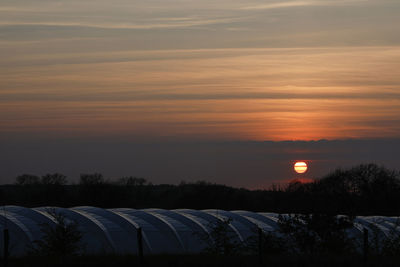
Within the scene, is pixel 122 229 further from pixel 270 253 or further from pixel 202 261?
pixel 202 261

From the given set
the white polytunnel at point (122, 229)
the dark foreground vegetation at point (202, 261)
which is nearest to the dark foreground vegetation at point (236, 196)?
the white polytunnel at point (122, 229)

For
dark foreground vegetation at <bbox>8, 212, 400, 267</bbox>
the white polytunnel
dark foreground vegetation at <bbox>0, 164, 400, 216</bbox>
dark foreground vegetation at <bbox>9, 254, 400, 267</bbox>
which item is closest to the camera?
dark foreground vegetation at <bbox>9, 254, 400, 267</bbox>

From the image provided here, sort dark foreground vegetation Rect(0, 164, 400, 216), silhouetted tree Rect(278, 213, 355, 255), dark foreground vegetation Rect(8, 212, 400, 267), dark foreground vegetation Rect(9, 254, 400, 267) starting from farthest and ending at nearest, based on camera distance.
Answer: dark foreground vegetation Rect(0, 164, 400, 216), silhouetted tree Rect(278, 213, 355, 255), dark foreground vegetation Rect(8, 212, 400, 267), dark foreground vegetation Rect(9, 254, 400, 267)

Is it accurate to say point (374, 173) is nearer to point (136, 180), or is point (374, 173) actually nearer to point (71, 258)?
point (136, 180)

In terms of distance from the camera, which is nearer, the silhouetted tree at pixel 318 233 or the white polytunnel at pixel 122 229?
the silhouetted tree at pixel 318 233

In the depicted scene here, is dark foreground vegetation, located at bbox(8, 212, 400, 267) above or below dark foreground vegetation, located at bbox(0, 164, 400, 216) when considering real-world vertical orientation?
below

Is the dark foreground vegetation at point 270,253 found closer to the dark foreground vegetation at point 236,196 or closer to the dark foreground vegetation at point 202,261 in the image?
the dark foreground vegetation at point 202,261

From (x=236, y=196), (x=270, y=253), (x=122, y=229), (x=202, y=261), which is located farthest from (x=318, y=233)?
(x=236, y=196)

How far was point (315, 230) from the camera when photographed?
2350cm

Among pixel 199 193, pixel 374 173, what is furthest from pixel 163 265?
pixel 374 173

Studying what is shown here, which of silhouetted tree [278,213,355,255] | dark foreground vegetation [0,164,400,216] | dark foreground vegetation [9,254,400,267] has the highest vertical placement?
dark foreground vegetation [0,164,400,216]

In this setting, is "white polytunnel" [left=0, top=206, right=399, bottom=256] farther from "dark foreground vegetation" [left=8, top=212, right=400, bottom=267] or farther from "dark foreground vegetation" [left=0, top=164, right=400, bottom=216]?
"dark foreground vegetation" [left=0, top=164, right=400, bottom=216]

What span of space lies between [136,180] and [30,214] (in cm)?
9493

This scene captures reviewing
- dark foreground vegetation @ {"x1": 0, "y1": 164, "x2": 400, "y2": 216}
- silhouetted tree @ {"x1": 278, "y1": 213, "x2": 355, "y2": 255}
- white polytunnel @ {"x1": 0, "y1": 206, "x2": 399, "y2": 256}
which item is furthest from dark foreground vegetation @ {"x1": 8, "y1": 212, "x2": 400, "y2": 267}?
dark foreground vegetation @ {"x1": 0, "y1": 164, "x2": 400, "y2": 216}
